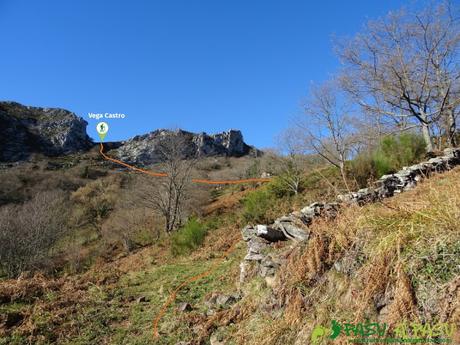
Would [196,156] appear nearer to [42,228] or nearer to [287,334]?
[42,228]

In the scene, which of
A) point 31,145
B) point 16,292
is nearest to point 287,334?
point 16,292

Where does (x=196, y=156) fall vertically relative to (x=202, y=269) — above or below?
above

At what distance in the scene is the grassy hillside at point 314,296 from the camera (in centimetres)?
250

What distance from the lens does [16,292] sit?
273 inches

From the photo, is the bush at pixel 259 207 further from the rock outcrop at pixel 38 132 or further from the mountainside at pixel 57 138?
the rock outcrop at pixel 38 132

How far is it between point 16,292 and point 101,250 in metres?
11.5

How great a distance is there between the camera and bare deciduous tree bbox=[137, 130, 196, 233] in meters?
19.0

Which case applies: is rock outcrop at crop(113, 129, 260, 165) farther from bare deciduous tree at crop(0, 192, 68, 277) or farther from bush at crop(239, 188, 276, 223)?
bush at crop(239, 188, 276, 223)

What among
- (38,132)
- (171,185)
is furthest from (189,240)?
(38,132)

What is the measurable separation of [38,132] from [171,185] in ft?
187

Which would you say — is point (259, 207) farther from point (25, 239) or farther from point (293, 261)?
point (25, 239)
